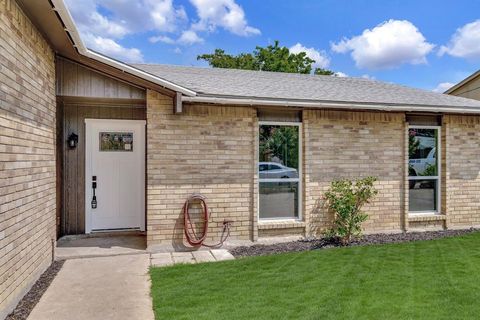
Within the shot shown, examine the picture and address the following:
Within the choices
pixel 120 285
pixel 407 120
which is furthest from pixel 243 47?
pixel 120 285

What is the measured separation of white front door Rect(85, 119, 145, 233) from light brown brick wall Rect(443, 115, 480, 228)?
7.18 metres

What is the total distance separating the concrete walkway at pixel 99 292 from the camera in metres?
3.94

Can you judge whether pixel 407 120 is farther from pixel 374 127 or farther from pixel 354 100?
pixel 354 100

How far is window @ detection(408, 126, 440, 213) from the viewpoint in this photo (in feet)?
26.8

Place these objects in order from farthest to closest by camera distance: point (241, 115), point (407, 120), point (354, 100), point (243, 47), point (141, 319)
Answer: point (243, 47) < point (407, 120) < point (354, 100) < point (241, 115) < point (141, 319)

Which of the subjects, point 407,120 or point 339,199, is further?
point 407,120

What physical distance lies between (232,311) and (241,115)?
3951 millimetres

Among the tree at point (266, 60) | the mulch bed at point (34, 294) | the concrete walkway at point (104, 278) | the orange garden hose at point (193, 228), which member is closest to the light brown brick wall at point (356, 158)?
the orange garden hose at point (193, 228)

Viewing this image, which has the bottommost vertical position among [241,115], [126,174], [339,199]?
[339,199]

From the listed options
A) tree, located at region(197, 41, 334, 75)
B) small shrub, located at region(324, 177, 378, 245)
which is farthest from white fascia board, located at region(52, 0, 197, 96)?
tree, located at region(197, 41, 334, 75)

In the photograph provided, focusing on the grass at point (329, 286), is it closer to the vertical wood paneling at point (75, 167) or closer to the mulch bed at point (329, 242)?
the mulch bed at point (329, 242)

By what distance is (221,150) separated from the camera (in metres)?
6.79

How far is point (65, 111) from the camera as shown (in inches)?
299

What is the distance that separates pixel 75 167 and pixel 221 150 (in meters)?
3.38
